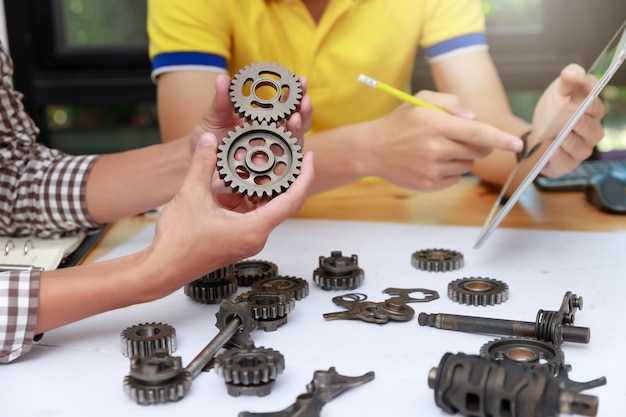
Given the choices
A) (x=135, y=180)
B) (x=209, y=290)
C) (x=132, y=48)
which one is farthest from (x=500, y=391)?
(x=132, y=48)

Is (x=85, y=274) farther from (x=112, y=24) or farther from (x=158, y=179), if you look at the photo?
(x=112, y=24)

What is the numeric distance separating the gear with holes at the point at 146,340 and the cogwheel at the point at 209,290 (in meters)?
0.11

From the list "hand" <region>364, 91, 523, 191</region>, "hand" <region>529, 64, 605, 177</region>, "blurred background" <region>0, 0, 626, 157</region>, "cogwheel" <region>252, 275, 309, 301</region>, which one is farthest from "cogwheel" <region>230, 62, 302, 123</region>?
"blurred background" <region>0, 0, 626, 157</region>

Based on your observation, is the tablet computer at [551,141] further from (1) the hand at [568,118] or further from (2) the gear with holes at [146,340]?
(2) the gear with holes at [146,340]

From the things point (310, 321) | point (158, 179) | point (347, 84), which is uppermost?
point (347, 84)

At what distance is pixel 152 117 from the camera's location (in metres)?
2.26

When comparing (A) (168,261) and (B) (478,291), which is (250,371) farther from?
(B) (478,291)

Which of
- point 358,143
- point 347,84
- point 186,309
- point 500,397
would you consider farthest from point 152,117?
point 500,397

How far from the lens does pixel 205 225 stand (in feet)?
2.19

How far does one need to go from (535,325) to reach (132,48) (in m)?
1.53

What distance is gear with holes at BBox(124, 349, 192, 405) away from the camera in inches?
23.2

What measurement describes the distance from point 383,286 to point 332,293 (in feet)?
0.21

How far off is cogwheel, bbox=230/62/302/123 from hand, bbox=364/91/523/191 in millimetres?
319

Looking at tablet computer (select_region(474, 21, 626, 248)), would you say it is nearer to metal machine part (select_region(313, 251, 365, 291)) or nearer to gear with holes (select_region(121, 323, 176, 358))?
metal machine part (select_region(313, 251, 365, 291))
